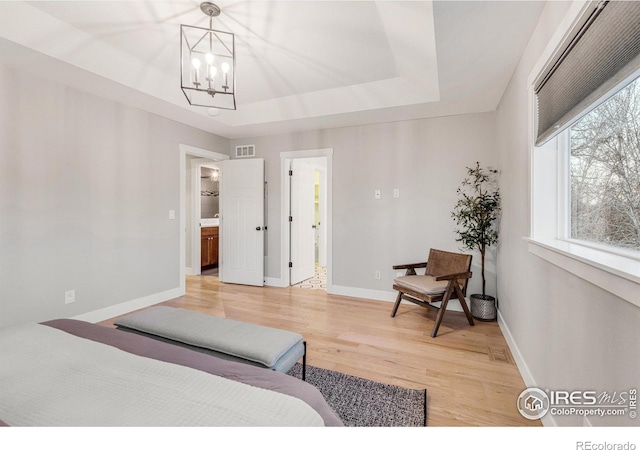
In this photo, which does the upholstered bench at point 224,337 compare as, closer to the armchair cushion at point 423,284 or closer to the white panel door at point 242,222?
the armchair cushion at point 423,284

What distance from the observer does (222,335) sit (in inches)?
66.7

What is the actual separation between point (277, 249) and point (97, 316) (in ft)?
7.60

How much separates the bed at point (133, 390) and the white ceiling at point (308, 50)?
2073mm

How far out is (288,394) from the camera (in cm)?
108

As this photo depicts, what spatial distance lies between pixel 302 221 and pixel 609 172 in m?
4.01

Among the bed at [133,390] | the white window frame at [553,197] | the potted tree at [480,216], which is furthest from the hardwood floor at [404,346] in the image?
the bed at [133,390]

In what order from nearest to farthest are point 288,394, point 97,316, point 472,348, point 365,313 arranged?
1. point 288,394
2. point 472,348
3. point 97,316
4. point 365,313

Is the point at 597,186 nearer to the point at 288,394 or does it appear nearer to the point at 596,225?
the point at 596,225

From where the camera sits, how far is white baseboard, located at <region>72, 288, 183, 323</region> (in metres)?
2.97

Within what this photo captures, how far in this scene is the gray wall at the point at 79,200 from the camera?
2.43m

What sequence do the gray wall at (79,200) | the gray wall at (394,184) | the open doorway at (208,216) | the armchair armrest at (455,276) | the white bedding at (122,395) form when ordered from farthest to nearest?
the open doorway at (208,216) < the gray wall at (394,184) < the armchair armrest at (455,276) < the gray wall at (79,200) < the white bedding at (122,395)

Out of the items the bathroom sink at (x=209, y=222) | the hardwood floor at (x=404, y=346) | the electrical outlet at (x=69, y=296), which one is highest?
the bathroom sink at (x=209, y=222)
